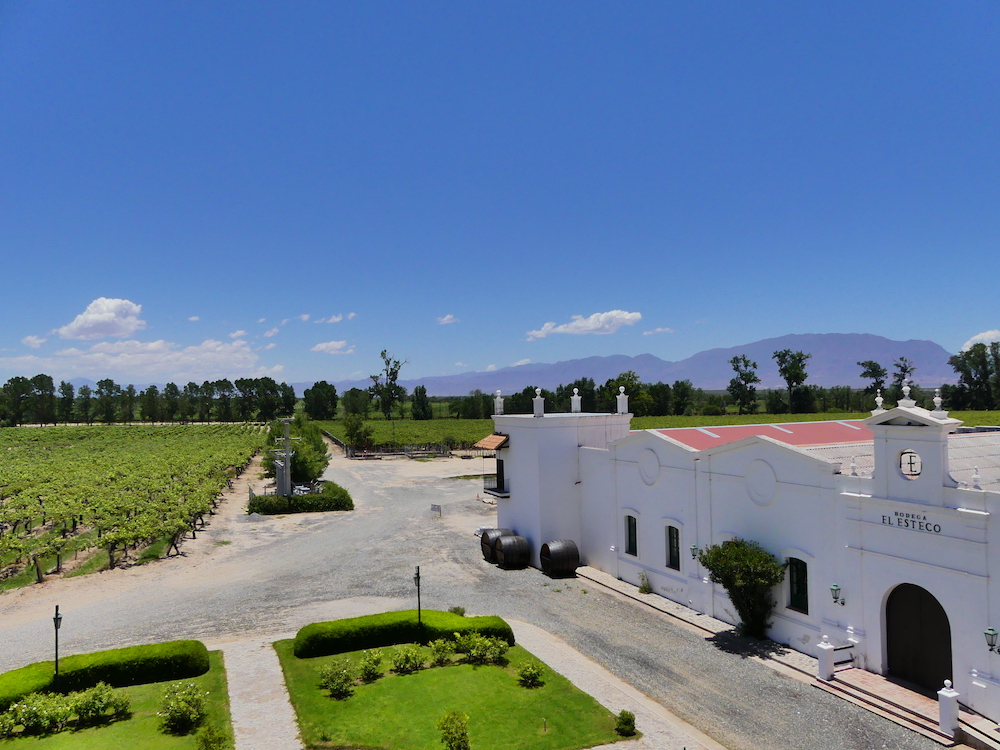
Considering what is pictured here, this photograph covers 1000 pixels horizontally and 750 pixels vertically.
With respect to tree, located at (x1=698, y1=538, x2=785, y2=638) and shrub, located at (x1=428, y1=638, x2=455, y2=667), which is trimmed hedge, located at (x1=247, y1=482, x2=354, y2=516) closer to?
shrub, located at (x1=428, y1=638, x2=455, y2=667)

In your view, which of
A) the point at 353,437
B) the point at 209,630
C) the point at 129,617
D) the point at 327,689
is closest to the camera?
the point at 327,689

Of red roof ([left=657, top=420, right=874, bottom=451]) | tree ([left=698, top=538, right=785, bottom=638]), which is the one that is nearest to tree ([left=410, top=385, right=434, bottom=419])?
red roof ([left=657, top=420, right=874, bottom=451])

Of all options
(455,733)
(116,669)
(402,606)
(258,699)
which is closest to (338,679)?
(258,699)

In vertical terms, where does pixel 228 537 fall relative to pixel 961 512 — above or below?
below

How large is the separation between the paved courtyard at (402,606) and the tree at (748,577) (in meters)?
1.23

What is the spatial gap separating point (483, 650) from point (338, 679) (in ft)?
12.5

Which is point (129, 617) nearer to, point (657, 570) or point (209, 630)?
point (209, 630)

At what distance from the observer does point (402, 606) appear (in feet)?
68.3

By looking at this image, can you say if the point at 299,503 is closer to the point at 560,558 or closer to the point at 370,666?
the point at 560,558

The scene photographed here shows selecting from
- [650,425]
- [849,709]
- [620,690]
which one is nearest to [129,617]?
[620,690]

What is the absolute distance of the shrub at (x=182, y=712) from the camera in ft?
40.9

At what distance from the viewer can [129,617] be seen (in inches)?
809

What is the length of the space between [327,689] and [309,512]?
2638 centimetres

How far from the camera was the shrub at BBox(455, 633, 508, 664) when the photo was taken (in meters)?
16.0
